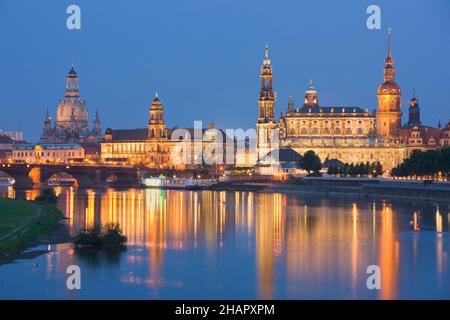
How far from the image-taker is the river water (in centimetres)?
3922

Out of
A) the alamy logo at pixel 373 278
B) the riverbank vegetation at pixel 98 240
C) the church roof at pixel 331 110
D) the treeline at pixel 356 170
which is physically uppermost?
the church roof at pixel 331 110

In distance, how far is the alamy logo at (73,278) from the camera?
129 feet

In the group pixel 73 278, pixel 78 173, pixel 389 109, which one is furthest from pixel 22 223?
pixel 389 109

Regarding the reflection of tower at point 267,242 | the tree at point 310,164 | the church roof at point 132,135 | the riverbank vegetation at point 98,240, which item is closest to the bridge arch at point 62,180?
the tree at point 310,164

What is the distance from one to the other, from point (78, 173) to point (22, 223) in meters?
76.1

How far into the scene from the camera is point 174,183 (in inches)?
5423

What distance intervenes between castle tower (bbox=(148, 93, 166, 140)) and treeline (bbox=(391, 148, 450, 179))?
81.2 meters

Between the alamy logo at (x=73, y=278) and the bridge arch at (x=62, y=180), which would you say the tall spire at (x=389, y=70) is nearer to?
the bridge arch at (x=62, y=180)

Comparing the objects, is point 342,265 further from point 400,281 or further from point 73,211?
point 73,211

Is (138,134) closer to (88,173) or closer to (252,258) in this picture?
(88,173)

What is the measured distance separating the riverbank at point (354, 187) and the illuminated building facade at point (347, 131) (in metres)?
24.0

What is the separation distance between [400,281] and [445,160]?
5964 cm
